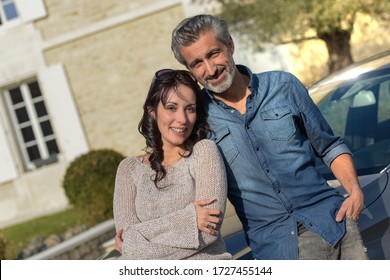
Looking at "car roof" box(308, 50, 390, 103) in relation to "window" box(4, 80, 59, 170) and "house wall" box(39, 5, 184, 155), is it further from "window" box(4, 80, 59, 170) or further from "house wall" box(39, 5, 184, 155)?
"window" box(4, 80, 59, 170)

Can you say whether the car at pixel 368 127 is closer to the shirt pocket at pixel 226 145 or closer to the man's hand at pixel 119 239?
the shirt pocket at pixel 226 145

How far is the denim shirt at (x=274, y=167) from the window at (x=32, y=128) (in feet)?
46.2

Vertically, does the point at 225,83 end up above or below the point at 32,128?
above

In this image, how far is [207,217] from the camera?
8.00 feet

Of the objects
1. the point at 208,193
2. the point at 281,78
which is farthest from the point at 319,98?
the point at 208,193

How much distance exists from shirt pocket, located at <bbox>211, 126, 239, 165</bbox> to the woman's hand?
24 cm

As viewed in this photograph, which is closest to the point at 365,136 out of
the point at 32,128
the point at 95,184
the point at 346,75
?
the point at 346,75

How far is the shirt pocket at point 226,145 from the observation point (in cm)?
266

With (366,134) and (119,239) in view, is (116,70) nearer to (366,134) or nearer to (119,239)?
(366,134)

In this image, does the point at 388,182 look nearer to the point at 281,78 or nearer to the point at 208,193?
the point at 281,78

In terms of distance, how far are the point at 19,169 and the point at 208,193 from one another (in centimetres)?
1448

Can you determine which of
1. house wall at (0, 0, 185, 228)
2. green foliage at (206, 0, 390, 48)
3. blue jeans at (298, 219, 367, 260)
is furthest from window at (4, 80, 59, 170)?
blue jeans at (298, 219, 367, 260)

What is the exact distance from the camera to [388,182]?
3238mm

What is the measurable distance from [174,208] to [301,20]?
1070 centimetres
